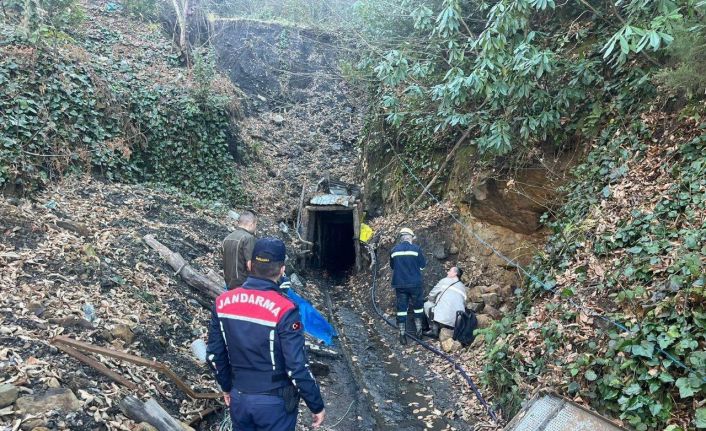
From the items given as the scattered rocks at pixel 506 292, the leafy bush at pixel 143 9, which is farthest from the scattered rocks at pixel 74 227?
the leafy bush at pixel 143 9

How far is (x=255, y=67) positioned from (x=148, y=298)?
17011 mm

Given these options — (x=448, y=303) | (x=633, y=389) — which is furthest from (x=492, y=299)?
(x=633, y=389)

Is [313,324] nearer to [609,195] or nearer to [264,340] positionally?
[264,340]

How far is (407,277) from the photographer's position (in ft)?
25.6

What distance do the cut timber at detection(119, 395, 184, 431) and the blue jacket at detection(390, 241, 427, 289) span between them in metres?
4.69

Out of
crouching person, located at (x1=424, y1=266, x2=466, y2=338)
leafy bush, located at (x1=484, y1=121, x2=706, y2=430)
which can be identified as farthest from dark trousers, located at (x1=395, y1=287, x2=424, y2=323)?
leafy bush, located at (x1=484, y1=121, x2=706, y2=430)

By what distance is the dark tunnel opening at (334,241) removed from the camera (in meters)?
15.1

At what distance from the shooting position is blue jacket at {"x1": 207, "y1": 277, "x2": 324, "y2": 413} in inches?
115

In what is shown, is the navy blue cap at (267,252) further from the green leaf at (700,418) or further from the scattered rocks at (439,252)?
the scattered rocks at (439,252)

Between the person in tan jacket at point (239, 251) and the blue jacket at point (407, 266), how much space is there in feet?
10.6

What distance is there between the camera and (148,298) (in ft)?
18.8

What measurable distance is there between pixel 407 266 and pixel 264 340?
16.7ft

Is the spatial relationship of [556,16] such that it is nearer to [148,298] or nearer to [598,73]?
[598,73]

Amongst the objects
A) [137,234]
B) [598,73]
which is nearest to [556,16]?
[598,73]
